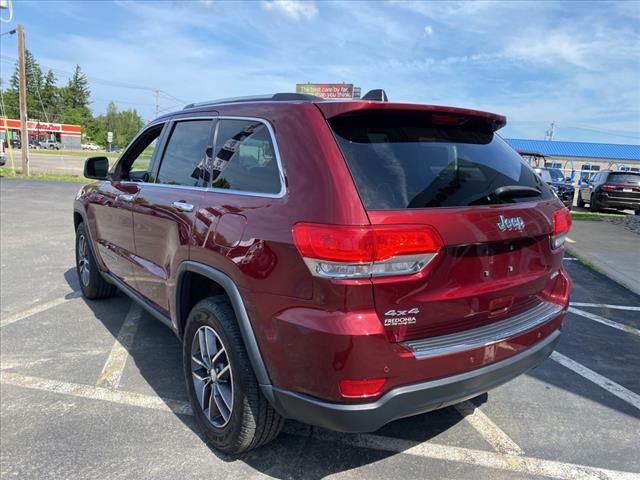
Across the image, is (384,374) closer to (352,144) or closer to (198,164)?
(352,144)

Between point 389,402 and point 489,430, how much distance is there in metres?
1.29

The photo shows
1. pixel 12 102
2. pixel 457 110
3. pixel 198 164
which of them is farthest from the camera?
pixel 12 102

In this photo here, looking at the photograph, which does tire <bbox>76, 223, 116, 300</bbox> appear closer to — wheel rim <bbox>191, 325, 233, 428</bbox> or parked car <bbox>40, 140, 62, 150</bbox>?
wheel rim <bbox>191, 325, 233, 428</bbox>

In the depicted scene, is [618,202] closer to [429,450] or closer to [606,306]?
[606,306]

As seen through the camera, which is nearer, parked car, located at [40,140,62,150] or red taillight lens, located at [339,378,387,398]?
red taillight lens, located at [339,378,387,398]

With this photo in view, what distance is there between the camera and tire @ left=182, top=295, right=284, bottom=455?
2.46 meters

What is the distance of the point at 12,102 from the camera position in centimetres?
10081

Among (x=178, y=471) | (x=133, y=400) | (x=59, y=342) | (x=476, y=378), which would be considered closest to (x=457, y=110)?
(x=476, y=378)

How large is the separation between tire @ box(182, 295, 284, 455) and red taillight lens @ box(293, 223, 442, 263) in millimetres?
744

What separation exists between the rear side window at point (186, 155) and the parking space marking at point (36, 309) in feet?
7.98

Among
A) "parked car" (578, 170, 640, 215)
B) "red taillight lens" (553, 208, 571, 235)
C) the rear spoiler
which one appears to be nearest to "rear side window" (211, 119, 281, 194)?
the rear spoiler

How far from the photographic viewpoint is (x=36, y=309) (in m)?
5.05

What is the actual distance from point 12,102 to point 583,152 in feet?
344

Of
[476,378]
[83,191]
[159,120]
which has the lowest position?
[476,378]
